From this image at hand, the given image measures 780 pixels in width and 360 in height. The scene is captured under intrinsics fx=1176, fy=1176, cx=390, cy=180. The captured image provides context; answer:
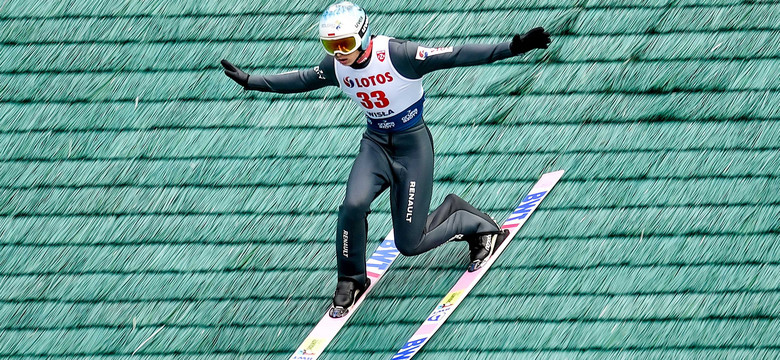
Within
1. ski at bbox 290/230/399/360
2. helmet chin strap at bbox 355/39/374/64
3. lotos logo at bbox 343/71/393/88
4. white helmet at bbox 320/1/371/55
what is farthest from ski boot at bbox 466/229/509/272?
white helmet at bbox 320/1/371/55

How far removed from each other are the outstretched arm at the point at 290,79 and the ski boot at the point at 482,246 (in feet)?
3.77

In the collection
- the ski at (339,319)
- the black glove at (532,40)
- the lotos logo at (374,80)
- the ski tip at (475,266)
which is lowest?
the ski at (339,319)

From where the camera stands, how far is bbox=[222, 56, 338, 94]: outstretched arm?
6.08 meters

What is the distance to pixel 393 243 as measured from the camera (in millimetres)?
6543

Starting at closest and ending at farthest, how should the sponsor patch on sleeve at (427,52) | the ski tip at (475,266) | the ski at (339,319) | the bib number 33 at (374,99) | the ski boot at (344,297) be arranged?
1. the sponsor patch on sleeve at (427,52)
2. the bib number 33 at (374,99)
3. the ski at (339,319)
4. the ski boot at (344,297)
5. the ski tip at (475,266)

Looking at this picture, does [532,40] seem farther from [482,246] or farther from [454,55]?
[482,246]

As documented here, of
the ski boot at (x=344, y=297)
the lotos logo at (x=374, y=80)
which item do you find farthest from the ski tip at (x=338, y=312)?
the lotos logo at (x=374, y=80)

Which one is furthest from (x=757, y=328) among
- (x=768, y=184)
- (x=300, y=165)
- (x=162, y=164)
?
(x=162, y=164)

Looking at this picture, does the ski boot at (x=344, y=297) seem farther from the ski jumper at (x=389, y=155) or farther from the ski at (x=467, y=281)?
the ski at (x=467, y=281)

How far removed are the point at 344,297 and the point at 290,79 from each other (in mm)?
1184

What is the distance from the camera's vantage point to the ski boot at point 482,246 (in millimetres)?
6355

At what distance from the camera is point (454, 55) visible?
5.77 m

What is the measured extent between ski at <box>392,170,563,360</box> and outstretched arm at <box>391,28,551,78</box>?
1024mm

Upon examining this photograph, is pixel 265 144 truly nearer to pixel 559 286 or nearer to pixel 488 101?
pixel 488 101
